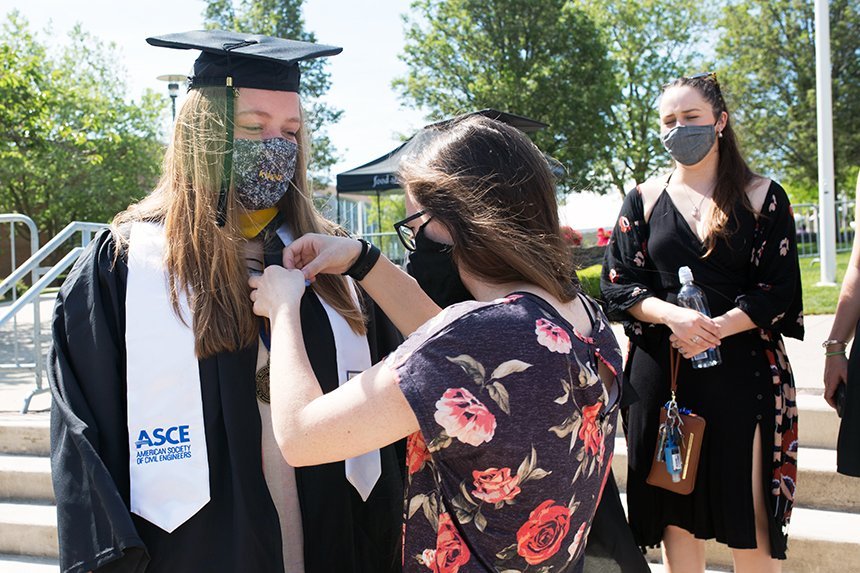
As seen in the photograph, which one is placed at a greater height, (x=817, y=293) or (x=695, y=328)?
(x=695, y=328)

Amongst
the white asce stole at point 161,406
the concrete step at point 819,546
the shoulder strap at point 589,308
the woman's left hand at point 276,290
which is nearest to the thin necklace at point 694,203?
the shoulder strap at point 589,308

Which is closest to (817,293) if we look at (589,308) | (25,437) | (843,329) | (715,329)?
(843,329)

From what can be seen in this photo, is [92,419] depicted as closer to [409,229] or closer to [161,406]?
[161,406]

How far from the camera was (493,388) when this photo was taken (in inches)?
54.9

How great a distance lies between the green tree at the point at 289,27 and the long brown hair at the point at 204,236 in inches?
967

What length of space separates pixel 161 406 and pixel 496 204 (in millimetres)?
847

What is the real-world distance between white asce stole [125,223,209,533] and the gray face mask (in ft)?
6.47

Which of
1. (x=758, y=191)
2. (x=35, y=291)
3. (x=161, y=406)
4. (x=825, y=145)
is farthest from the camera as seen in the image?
(x=825, y=145)

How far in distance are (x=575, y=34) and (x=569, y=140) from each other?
11.2 feet

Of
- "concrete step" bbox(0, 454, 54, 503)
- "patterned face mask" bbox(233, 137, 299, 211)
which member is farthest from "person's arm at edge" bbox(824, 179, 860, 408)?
"concrete step" bbox(0, 454, 54, 503)

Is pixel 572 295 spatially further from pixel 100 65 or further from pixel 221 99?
pixel 100 65

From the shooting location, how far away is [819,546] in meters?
3.46

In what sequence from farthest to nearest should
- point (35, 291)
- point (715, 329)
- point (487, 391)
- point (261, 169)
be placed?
point (35, 291), point (715, 329), point (261, 169), point (487, 391)

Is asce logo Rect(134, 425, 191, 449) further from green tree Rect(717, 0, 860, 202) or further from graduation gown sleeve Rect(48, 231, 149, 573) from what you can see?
green tree Rect(717, 0, 860, 202)
